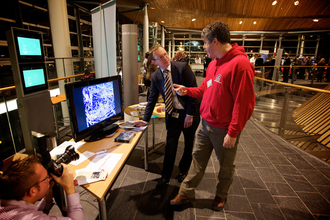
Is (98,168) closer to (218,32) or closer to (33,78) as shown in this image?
(33,78)

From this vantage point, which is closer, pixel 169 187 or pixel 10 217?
pixel 10 217

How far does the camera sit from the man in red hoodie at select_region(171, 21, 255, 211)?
57.0 inches

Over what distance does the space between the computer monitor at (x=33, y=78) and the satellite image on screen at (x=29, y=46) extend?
99 millimetres

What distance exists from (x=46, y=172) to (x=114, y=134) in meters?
0.97

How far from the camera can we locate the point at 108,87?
1.84 m

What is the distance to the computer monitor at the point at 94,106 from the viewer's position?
1468 millimetres

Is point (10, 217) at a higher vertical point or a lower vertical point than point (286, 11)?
lower

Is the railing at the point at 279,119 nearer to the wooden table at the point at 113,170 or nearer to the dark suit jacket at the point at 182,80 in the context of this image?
the wooden table at the point at 113,170

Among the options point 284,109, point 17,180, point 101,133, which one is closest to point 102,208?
point 17,180

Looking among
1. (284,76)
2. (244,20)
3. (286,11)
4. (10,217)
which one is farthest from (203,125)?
(244,20)

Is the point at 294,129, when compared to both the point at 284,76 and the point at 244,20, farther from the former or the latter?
the point at 244,20

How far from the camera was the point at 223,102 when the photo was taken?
1.58 meters

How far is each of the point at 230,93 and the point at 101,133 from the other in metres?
1.33

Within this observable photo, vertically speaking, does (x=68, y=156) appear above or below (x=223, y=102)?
below
